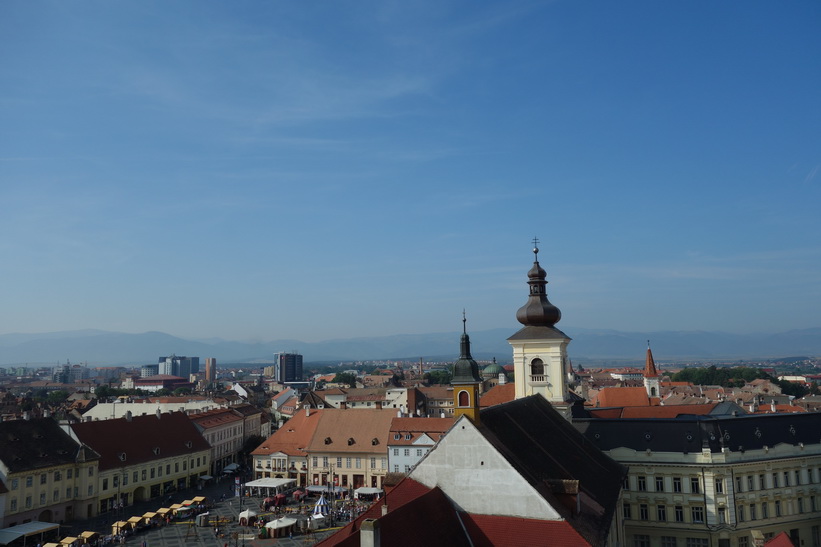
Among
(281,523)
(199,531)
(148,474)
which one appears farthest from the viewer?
(148,474)

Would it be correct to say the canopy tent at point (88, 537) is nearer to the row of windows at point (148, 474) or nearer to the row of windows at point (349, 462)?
the row of windows at point (148, 474)

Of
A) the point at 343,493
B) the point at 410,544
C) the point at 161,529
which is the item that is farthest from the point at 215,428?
the point at 410,544

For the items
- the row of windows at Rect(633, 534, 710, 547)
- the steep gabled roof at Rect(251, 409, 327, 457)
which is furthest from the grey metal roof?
the steep gabled roof at Rect(251, 409, 327, 457)

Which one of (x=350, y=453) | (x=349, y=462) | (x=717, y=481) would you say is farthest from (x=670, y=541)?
(x=349, y=462)

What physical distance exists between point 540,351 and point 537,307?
3.31 meters

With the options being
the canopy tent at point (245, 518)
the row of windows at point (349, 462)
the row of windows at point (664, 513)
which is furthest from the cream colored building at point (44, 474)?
the row of windows at point (664, 513)

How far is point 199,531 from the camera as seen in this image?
4978 centimetres

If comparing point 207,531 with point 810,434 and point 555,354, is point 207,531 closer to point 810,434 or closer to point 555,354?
point 555,354

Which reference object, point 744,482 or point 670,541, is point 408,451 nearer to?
point 670,541

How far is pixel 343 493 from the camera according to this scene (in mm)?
64062

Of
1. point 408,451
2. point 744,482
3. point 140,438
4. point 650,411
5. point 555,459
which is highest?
point 555,459

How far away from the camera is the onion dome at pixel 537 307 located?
49344 millimetres

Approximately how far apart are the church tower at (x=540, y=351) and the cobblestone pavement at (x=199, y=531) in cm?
1848

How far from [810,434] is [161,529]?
4938cm
